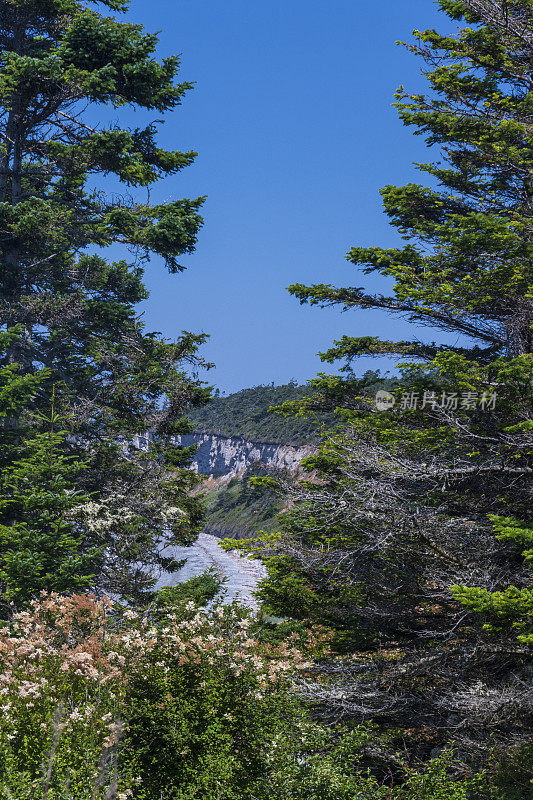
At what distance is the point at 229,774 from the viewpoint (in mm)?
6094

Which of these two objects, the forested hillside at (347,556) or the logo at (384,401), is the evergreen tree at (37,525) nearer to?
the forested hillside at (347,556)

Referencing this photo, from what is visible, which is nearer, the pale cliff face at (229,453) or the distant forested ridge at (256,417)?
the distant forested ridge at (256,417)

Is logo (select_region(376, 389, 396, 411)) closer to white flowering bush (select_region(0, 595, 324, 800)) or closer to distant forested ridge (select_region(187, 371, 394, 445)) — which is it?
white flowering bush (select_region(0, 595, 324, 800))

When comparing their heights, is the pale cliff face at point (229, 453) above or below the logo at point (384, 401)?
below

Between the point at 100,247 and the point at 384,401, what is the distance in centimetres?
1138

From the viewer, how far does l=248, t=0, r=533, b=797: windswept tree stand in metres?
7.38

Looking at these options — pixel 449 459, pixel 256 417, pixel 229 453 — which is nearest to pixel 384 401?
pixel 449 459

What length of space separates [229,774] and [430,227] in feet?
26.6

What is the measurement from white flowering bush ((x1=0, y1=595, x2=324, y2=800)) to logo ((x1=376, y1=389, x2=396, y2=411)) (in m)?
4.32

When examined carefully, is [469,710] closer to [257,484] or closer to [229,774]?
[229,774]

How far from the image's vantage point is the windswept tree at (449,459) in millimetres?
7383

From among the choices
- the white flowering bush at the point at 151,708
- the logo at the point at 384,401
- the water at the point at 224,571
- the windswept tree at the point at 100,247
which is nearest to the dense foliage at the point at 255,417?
the water at the point at 224,571

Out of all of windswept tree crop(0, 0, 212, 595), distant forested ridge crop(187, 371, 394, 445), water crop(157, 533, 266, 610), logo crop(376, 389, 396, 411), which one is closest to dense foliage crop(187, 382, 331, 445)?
distant forested ridge crop(187, 371, 394, 445)

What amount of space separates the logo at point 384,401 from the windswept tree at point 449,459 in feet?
0.77
